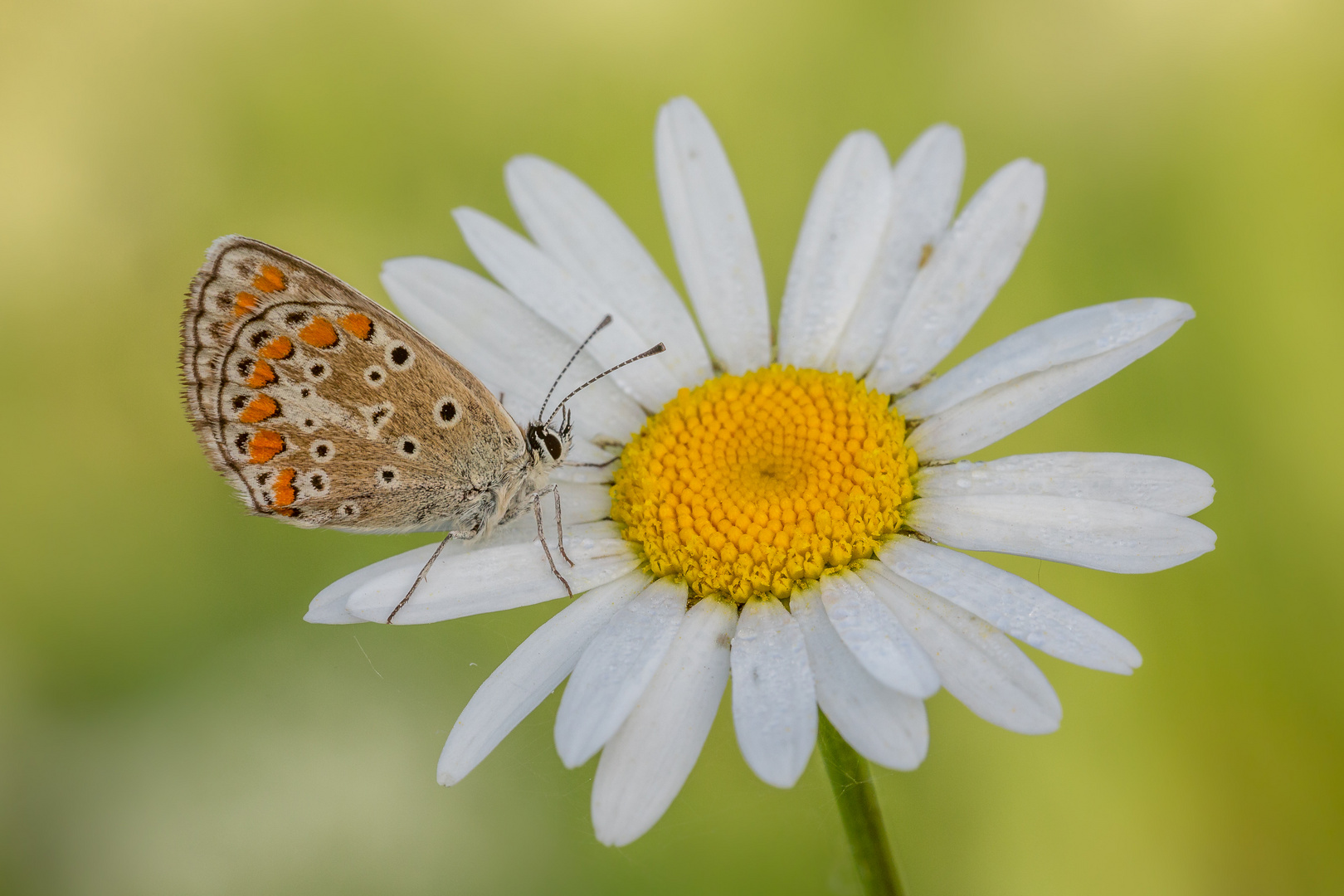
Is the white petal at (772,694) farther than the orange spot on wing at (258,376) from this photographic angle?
No

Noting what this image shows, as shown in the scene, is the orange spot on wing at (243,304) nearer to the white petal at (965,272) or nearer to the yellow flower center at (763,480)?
the yellow flower center at (763,480)

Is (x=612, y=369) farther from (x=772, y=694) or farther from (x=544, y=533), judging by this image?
(x=772, y=694)

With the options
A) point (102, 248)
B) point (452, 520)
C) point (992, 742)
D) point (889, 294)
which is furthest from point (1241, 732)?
point (102, 248)

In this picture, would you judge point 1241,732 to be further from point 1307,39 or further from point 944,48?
point 944,48

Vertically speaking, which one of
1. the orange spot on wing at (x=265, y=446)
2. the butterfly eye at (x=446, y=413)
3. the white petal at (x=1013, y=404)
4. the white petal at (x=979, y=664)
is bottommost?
the orange spot on wing at (x=265, y=446)

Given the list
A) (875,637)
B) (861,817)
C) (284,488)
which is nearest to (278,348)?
(284,488)

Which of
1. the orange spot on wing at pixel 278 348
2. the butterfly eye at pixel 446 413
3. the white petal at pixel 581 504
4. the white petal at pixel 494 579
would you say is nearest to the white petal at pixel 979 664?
the white petal at pixel 494 579

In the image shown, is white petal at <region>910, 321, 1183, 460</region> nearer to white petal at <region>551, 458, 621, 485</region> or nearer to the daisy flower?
the daisy flower
